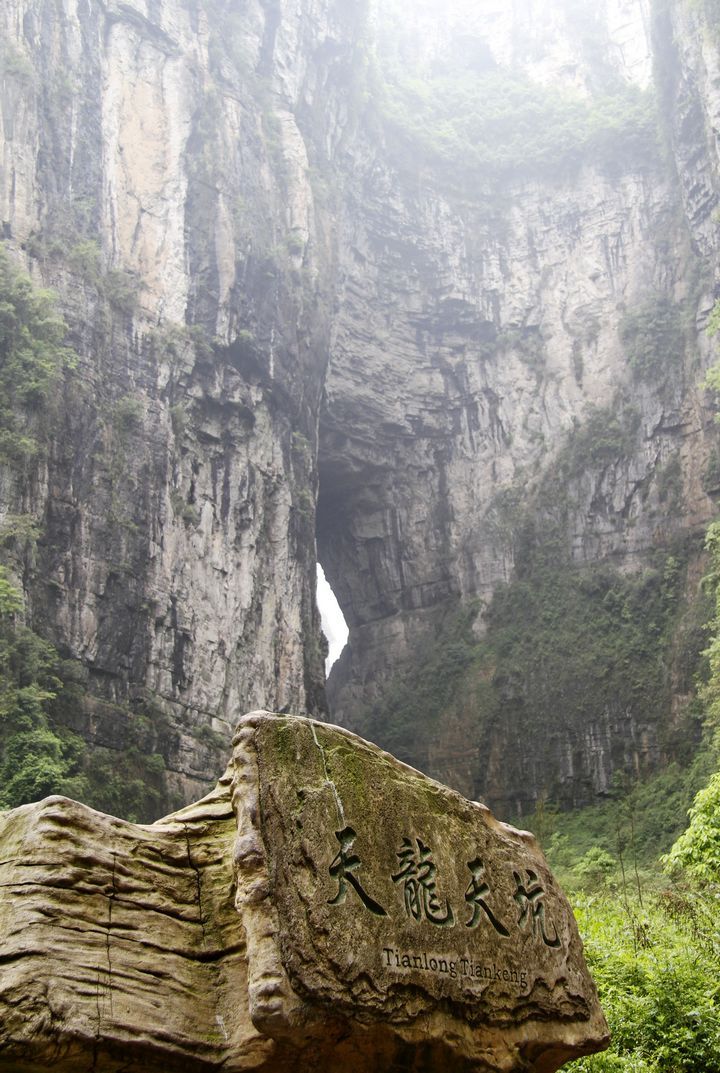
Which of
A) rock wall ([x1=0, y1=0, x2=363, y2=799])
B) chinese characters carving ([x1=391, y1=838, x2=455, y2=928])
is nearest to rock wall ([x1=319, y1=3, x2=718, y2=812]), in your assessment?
rock wall ([x1=0, y1=0, x2=363, y2=799])

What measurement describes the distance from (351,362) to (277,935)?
25291 millimetres

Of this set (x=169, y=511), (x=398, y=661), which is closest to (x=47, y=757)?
(x=169, y=511)

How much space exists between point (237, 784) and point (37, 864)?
0.72 metres

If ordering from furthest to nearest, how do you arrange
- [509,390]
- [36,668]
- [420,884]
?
1. [509,390]
2. [36,668]
3. [420,884]

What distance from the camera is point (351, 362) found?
27891 mm

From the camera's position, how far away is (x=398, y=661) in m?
27.7

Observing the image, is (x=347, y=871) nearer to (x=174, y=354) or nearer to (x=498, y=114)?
(x=174, y=354)

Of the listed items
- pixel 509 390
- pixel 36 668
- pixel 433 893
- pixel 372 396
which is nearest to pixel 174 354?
pixel 36 668

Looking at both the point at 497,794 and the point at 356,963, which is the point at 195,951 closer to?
the point at 356,963

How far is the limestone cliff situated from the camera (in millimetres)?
18578

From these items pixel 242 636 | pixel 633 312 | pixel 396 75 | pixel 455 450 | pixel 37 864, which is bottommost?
pixel 37 864

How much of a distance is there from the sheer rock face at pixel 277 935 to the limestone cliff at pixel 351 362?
12.9m

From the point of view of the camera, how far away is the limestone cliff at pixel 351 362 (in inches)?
731

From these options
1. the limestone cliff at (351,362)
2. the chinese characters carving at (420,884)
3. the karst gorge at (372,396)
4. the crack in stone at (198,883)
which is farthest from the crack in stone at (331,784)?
the limestone cliff at (351,362)
